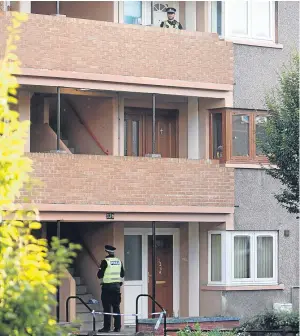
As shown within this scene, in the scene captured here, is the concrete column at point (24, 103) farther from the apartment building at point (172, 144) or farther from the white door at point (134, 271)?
the white door at point (134, 271)

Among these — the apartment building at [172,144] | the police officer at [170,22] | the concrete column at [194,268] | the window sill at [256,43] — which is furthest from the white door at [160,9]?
the concrete column at [194,268]

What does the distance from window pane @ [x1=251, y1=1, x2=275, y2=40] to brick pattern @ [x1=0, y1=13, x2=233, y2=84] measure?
0.94 m

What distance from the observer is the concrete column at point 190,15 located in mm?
29422

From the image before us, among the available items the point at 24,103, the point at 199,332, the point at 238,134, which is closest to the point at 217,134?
the point at 238,134

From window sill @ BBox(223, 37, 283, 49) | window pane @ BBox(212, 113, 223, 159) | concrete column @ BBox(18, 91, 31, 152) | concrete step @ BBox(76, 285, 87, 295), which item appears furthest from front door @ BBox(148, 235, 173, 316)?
window sill @ BBox(223, 37, 283, 49)

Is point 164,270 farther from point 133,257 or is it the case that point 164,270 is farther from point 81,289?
point 81,289

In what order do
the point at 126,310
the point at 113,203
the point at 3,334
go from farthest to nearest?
1. the point at 126,310
2. the point at 113,203
3. the point at 3,334

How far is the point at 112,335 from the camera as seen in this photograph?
2514 cm

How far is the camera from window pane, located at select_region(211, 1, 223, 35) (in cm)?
2902

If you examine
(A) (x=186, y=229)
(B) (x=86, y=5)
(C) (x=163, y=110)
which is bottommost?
(A) (x=186, y=229)

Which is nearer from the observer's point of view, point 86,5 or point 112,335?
point 112,335

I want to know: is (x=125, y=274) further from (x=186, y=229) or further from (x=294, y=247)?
(x=294, y=247)

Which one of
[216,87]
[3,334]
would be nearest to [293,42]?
[216,87]

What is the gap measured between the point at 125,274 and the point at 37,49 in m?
5.93
